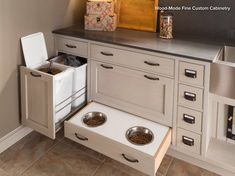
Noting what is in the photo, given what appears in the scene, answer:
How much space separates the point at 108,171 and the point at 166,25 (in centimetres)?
120

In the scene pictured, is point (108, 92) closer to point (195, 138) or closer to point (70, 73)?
point (70, 73)

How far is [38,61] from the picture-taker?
7.61 ft

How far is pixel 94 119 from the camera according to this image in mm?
2223

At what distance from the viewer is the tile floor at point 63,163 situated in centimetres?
205

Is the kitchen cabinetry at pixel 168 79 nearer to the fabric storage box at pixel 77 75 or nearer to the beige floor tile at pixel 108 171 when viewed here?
the fabric storage box at pixel 77 75

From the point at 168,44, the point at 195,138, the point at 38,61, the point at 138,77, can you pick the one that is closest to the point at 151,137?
the point at 195,138

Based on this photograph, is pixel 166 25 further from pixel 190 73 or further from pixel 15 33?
pixel 15 33

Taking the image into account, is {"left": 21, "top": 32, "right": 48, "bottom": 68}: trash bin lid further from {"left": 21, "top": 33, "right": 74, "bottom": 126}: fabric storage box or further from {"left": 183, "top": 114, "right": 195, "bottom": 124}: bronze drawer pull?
{"left": 183, "top": 114, "right": 195, "bottom": 124}: bronze drawer pull

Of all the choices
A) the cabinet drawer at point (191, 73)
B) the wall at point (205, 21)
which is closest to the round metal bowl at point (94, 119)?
the cabinet drawer at point (191, 73)

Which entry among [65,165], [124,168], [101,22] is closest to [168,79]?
[124,168]

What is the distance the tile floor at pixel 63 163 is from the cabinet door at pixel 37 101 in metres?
0.17

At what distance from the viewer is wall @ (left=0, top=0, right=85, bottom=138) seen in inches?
80.0

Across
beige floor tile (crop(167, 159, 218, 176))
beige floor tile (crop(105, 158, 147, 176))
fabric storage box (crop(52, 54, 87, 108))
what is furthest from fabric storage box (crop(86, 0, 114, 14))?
beige floor tile (crop(167, 159, 218, 176))

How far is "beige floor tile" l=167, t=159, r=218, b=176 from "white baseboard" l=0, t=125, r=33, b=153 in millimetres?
1232
